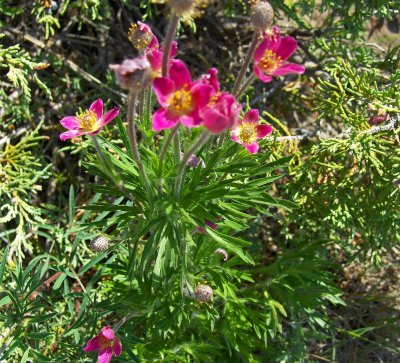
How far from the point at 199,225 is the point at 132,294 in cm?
68

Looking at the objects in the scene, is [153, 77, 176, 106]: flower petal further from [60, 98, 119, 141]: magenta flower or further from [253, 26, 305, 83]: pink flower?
[60, 98, 119, 141]: magenta flower

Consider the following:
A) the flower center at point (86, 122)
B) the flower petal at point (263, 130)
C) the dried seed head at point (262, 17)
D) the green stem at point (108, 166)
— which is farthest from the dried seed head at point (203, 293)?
the dried seed head at point (262, 17)

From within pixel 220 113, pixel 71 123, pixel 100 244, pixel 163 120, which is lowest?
pixel 100 244

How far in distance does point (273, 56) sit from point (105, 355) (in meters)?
1.39

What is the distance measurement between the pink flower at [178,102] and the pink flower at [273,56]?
299 millimetres

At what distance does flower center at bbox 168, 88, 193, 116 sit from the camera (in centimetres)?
155

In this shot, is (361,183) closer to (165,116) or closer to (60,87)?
(165,116)

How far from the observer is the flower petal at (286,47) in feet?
6.11

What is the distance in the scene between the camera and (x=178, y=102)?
156cm

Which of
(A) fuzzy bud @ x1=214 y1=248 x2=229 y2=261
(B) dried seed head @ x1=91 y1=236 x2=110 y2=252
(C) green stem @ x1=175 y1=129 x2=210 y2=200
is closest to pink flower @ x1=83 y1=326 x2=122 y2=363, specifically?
(B) dried seed head @ x1=91 y1=236 x2=110 y2=252

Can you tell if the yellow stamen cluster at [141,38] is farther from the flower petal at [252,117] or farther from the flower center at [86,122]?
the flower petal at [252,117]

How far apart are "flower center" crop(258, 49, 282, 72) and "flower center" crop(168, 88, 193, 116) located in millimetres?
376

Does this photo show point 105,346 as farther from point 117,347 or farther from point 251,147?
point 251,147

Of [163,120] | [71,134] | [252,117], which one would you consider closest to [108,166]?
[71,134]
